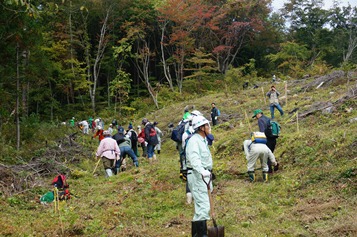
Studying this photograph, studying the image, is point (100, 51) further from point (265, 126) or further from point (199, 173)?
point (199, 173)

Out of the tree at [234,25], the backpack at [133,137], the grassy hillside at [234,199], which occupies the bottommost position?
the grassy hillside at [234,199]

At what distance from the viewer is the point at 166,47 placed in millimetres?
37156

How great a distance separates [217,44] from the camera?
125ft

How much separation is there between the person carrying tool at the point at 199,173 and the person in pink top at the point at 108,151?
5.46 meters

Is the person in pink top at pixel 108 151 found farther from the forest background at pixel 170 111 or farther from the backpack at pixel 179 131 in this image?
the backpack at pixel 179 131

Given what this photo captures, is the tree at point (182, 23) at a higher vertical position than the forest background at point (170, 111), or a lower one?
higher

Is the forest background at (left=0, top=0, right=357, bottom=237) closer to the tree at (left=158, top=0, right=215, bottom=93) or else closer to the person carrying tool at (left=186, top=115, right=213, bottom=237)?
the tree at (left=158, top=0, right=215, bottom=93)

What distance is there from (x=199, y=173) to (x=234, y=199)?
256cm

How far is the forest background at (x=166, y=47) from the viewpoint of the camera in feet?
108

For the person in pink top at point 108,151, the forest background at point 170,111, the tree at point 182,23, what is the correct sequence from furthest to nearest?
the tree at point 182,23 → the person in pink top at point 108,151 → the forest background at point 170,111

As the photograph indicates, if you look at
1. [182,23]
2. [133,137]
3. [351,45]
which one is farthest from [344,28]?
[133,137]

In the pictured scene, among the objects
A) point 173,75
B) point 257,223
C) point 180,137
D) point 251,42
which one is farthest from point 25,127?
point 251,42

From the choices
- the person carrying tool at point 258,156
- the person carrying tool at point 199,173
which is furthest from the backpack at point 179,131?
the person carrying tool at point 199,173

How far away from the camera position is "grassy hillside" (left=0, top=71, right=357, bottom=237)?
5.84 meters
